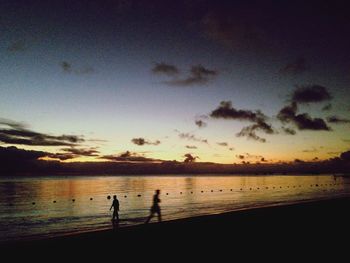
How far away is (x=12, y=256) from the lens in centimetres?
1438

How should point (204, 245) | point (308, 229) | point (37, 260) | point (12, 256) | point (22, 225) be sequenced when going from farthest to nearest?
point (22, 225) < point (308, 229) < point (204, 245) < point (12, 256) < point (37, 260)

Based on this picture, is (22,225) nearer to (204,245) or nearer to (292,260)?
(204,245)

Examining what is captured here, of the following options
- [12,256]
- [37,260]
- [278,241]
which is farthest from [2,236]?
[278,241]

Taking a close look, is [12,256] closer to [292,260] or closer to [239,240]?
[239,240]

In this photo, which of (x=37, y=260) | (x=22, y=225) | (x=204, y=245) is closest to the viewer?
(x=37, y=260)

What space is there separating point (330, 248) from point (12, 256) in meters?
14.8

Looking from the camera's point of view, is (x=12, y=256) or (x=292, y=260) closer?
(x=292, y=260)

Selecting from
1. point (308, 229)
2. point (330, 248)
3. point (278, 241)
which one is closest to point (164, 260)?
point (278, 241)

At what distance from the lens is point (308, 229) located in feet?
64.0

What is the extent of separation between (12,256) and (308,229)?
17.0m

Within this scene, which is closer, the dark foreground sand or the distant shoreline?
the dark foreground sand

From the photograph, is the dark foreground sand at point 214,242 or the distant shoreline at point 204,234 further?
the distant shoreline at point 204,234

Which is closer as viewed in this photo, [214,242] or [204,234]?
[214,242]

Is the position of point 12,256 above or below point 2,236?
above
